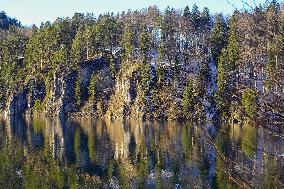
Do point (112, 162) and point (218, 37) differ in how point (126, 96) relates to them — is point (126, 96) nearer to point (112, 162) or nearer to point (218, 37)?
point (218, 37)

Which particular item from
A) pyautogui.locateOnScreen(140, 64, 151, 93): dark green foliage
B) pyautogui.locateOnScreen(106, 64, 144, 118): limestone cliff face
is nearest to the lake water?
pyautogui.locateOnScreen(140, 64, 151, 93): dark green foliage

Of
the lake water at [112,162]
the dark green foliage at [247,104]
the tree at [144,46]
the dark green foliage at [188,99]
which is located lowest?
the lake water at [112,162]

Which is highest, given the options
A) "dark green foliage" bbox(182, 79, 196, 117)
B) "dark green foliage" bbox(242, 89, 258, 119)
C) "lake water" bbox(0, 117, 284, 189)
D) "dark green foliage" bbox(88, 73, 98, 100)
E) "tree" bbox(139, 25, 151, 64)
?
"tree" bbox(139, 25, 151, 64)

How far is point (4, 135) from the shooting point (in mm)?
81562

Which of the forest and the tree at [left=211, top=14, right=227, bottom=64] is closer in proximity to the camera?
the forest

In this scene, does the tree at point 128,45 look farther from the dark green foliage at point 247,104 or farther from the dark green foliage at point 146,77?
the dark green foliage at point 247,104

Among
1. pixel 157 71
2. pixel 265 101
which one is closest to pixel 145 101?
pixel 157 71

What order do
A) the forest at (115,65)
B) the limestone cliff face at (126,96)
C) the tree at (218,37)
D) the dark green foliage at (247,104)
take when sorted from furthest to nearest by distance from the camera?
the tree at (218,37)
the limestone cliff face at (126,96)
the forest at (115,65)
the dark green foliage at (247,104)

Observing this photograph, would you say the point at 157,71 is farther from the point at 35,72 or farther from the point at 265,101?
the point at 265,101

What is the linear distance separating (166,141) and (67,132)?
27.3 metres

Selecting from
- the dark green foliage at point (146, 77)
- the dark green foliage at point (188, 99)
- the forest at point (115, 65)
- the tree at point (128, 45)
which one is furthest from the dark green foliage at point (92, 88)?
the dark green foliage at point (188, 99)

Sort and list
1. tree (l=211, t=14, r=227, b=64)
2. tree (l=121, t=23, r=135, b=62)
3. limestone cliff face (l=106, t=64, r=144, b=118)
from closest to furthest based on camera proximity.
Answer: limestone cliff face (l=106, t=64, r=144, b=118), tree (l=211, t=14, r=227, b=64), tree (l=121, t=23, r=135, b=62)

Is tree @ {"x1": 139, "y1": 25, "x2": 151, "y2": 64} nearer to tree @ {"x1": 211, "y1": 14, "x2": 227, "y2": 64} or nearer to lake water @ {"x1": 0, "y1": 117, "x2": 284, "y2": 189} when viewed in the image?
tree @ {"x1": 211, "y1": 14, "x2": 227, "y2": 64}

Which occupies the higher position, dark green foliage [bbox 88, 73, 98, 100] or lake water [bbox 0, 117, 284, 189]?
dark green foliage [bbox 88, 73, 98, 100]
